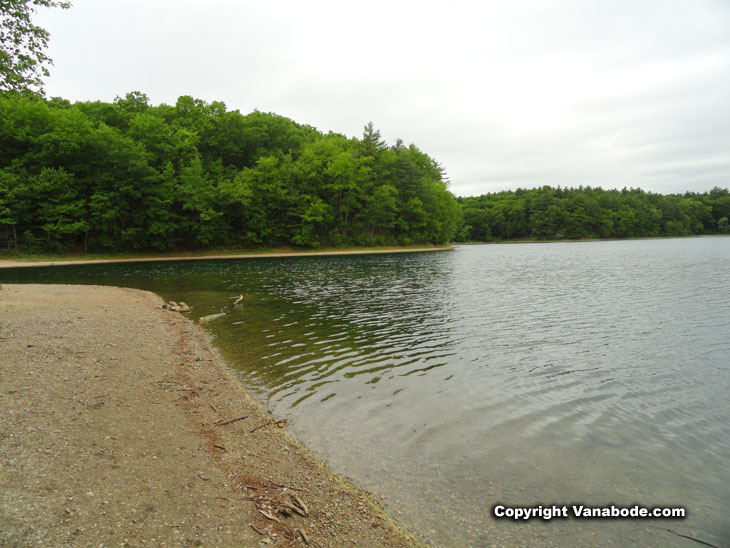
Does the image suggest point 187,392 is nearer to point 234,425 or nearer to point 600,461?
point 234,425

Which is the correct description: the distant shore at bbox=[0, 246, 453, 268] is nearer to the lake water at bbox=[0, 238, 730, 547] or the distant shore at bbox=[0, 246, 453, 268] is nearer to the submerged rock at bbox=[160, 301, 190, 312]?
the submerged rock at bbox=[160, 301, 190, 312]

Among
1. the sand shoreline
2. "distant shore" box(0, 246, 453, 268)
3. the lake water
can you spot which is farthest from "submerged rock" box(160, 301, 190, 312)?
"distant shore" box(0, 246, 453, 268)

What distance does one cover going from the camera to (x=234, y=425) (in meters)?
6.72

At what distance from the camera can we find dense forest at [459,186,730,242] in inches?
5079

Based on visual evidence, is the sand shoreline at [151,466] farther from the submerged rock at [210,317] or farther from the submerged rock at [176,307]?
the submerged rock at [176,307]

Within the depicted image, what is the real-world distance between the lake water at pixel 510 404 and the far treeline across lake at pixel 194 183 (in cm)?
4493

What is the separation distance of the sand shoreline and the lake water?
778 millimetres

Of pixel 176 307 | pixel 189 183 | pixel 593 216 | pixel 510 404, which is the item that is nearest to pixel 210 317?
pixel 176 307

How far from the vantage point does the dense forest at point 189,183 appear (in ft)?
163

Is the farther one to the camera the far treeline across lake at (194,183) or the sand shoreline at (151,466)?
the far treeline across lake at (194,183)

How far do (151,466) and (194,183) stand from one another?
59649 mm

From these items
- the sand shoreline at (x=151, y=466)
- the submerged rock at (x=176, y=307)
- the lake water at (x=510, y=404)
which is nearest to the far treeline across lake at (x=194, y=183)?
the submerged rock at (x=176, y=307)

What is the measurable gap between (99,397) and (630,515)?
8674mm

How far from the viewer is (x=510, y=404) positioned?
806 centimetres
